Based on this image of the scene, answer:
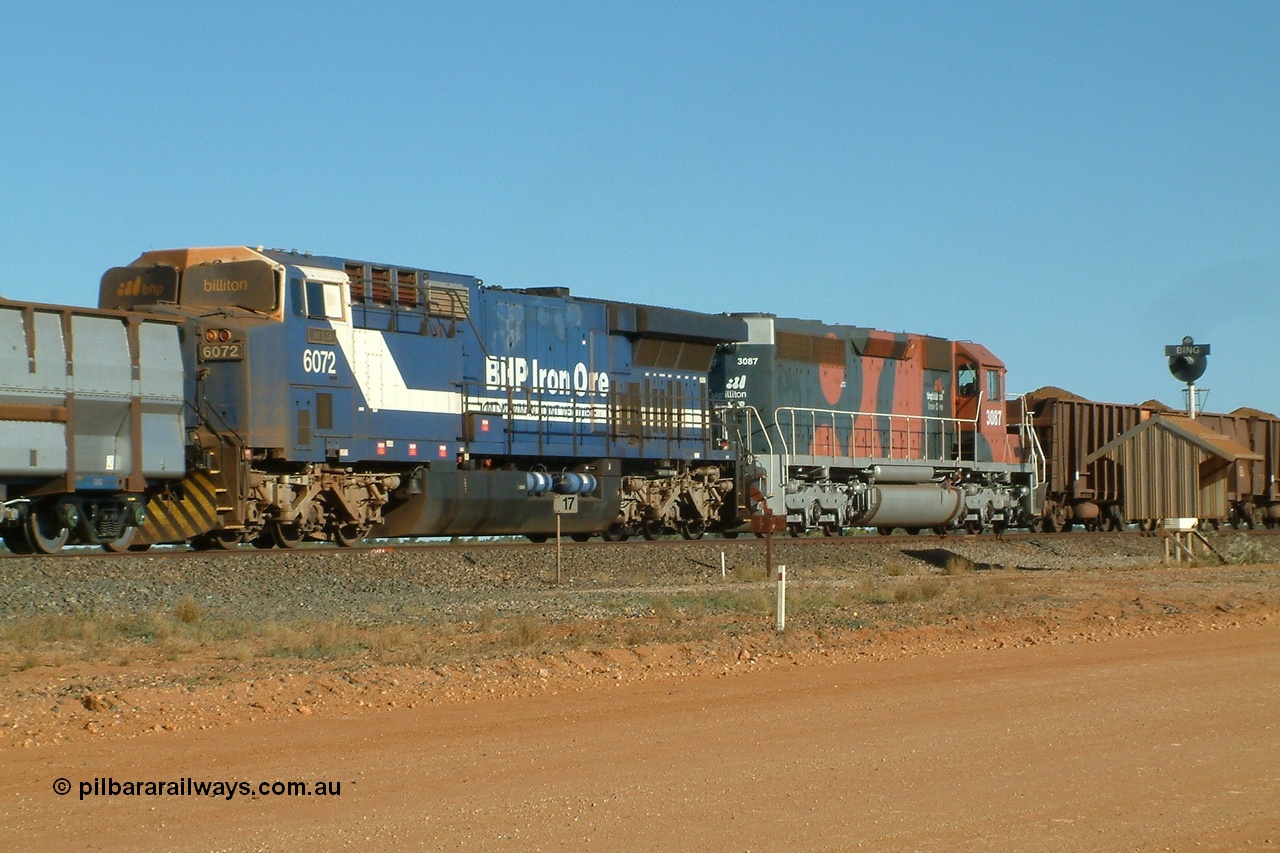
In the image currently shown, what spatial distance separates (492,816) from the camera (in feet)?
24.0

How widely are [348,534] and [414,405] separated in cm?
217

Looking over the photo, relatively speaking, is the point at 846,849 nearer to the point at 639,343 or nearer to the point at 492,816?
the point at 492,816

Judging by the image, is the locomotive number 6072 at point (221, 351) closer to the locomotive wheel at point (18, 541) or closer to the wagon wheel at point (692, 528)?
the locomotive wheel at point (18, 541)

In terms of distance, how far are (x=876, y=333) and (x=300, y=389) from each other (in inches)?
558

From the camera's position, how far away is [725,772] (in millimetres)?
8445

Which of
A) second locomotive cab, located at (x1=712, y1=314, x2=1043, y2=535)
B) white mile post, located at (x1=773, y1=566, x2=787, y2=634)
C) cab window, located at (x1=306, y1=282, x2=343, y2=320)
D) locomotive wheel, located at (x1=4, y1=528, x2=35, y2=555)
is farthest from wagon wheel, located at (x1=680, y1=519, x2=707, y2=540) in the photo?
white mile post, located at (x1=773, y1=566, x2=787, y2=634)

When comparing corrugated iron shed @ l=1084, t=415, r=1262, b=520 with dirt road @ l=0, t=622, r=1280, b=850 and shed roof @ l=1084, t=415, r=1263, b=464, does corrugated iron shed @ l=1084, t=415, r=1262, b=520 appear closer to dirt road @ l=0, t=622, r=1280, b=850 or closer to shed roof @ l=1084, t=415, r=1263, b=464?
shed roof @ l=1084, t=415, r=1263, b=464

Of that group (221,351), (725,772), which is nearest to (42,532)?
(221,351)

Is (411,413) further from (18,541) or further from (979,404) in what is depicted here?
(979,404)

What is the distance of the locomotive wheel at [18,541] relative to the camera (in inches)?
763

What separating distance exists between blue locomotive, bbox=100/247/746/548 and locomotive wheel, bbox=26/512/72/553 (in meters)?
1.26

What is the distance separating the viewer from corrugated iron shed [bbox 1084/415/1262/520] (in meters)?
26.7

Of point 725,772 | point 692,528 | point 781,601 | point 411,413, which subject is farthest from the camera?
point 692,528

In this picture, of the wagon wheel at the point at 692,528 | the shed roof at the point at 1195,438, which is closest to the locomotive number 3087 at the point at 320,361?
the wagon wheel at the point at 692,528
